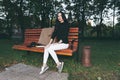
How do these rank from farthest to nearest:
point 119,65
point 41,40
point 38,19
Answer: point 38,19
point 41,40
point 119,65

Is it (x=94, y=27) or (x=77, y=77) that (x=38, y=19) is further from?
(x=77, y=77)

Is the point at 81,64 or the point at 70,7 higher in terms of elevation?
the point at 70,7

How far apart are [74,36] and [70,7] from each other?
55.2 feet

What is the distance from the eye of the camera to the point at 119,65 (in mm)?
8445

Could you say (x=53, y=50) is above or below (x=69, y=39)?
below

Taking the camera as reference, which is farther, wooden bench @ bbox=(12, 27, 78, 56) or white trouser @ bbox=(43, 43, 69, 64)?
wooden bench @ bbox=(12, 27, 78, 56)

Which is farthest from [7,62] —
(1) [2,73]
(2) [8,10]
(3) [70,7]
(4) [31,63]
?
(3) [70,7]

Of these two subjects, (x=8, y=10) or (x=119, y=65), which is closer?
(x=119, y=65)

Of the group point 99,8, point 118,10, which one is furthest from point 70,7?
point 118,10

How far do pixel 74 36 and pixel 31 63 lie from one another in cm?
171

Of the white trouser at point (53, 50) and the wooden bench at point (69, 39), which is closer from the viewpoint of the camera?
the white trouser at point (53, 50)

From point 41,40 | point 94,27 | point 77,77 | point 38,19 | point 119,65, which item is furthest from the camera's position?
point 94,27

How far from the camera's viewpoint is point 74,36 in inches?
346

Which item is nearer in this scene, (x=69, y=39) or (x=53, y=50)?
(x=53, y=50)
